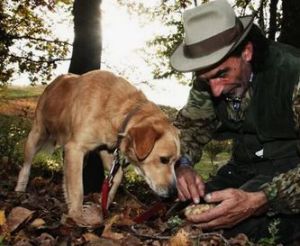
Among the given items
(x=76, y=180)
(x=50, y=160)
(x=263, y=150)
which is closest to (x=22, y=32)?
(x=50, y=160)

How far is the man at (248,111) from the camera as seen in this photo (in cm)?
396

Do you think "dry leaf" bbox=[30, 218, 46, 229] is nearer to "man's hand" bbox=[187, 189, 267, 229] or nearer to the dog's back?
"man's hand" bbox=[187, 189, 267, 229]

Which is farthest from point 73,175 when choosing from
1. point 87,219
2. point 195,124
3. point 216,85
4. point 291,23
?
point 291,23

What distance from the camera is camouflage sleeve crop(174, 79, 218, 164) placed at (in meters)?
5.33

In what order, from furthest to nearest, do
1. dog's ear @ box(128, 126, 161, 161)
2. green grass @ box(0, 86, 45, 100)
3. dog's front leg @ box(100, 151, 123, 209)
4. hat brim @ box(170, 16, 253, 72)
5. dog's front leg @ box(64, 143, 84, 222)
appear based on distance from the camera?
green grass @ box(0, 86, 45, 100)
dog's front leg @ box(100, 151, 123, 209)
dog's front leg @ box(64, 143, 84, 222)
dog's ear @ box(128, 126, 161, 161)
hat brim @ box(170, 16, 253, 72)

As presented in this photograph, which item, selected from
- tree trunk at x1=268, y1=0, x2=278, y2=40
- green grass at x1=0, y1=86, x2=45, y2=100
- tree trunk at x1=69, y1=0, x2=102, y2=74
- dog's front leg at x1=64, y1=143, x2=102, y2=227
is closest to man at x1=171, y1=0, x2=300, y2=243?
dog's front leg at x1=64, y1=143, x2=102, y2=227

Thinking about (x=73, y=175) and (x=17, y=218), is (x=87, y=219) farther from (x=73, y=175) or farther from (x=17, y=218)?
(x=73, y=175)

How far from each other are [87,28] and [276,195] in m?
5.07

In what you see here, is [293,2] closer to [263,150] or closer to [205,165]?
[205,165]

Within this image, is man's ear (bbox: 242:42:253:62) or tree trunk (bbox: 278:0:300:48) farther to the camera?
tree trunk (bbox: 278:0:300:48)

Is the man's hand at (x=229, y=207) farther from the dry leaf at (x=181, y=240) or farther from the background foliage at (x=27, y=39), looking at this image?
the background foliage at (x=27, y=39)

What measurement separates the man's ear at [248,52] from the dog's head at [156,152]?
130cm

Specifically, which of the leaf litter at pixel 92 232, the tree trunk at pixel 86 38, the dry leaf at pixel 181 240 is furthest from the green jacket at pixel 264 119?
the tree trunk at pixel 86 38

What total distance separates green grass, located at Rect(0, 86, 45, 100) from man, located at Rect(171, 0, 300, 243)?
36.8 ft
